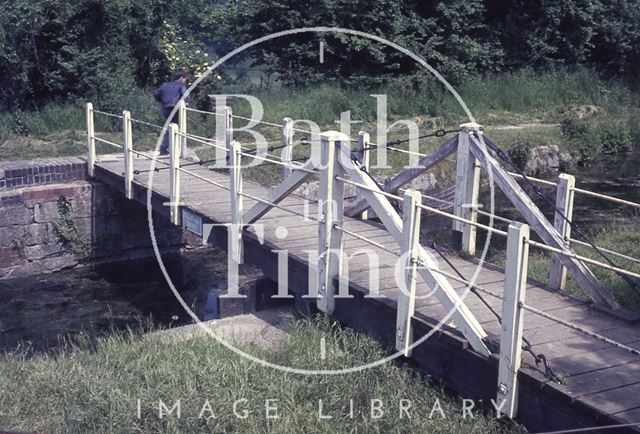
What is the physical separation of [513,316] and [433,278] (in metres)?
A: 0.89

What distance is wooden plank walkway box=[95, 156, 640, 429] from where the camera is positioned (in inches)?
192

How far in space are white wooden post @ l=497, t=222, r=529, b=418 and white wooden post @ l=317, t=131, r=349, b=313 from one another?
2068 mm

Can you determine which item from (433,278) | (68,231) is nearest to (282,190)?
(433,278)

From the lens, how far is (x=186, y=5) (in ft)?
71.3

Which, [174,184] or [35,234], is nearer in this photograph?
[174,184]

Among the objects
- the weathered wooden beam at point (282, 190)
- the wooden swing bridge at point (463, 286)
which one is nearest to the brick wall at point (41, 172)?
the wooden swing bridge at point (463, 286)

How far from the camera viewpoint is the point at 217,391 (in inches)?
227

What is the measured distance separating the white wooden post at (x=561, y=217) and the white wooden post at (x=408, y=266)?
4.64 feet

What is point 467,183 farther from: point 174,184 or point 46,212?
point 46,212

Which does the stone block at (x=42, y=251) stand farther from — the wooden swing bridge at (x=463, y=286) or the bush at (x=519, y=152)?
the bush at (x=519, y=152)

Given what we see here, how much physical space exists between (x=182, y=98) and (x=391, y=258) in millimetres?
6546

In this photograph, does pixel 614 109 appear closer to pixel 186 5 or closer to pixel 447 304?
pixel 186 5

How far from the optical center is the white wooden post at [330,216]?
6906 millimetres

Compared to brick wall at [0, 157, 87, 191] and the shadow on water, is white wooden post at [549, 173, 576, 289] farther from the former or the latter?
brick wall at [0, 157, 87, 191]
